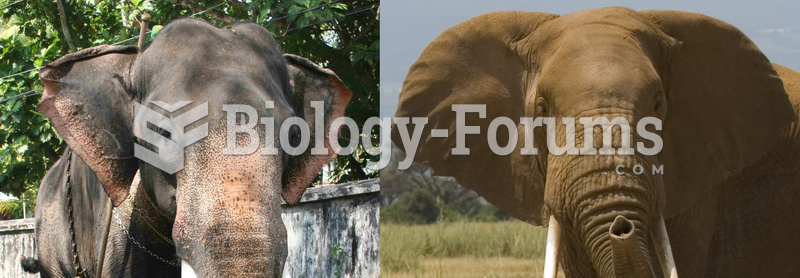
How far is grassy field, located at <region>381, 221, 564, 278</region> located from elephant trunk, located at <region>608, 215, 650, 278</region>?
7.67 m

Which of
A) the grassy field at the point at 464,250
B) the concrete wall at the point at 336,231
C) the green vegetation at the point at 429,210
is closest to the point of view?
the concrete wall at the point at 336,231

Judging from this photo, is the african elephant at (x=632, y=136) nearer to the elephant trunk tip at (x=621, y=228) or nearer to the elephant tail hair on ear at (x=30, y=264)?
the elephant trunk tip at (x=621, y=228)

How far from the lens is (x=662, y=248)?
4.00 m

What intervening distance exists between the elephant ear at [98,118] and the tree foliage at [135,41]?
4.92m

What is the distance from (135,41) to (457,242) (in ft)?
22.4

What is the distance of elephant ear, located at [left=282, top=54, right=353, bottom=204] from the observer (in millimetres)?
3773

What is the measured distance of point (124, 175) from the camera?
354 centimetres

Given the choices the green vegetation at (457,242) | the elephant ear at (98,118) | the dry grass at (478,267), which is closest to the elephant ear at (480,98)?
the elephant ear at (98,118)

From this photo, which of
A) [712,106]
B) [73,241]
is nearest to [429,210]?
[712,106]

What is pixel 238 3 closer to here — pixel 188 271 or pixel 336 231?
pixel 336 231

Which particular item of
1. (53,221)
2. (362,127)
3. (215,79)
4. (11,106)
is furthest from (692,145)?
(11,106)

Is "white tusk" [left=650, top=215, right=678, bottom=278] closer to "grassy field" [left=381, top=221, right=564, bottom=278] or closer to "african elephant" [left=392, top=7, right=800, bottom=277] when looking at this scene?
"african elephant" [left=392, top=7, right=800, bottom=277]

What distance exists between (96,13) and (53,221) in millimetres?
7726

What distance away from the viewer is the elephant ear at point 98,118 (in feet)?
11.5
